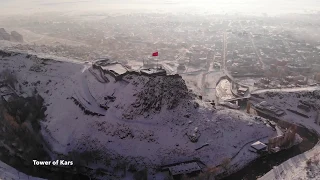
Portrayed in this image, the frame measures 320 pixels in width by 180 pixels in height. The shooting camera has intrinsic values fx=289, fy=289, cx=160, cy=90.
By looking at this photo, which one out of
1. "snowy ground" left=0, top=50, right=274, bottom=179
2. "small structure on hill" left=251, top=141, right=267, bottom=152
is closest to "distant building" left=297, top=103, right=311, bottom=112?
"snowy ground" left=0, top=50, right=274, bottom=179

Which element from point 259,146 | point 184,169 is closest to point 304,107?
point 259,146

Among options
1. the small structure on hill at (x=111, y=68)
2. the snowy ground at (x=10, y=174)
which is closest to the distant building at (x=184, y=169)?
the snowy ground at (x=10, y=174)

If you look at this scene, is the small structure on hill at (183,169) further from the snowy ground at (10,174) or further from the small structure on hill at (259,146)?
the snowy ground at (10,174)

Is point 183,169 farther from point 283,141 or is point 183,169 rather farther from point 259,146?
point 283,141

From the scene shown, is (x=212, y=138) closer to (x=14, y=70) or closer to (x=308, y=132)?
(x=308, y=132)

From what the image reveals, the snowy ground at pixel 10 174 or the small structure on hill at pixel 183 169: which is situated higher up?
the small structure on hill at pixel 183 169

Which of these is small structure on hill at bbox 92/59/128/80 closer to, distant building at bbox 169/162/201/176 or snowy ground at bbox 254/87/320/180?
distant building at bbox 169/162/201/176
